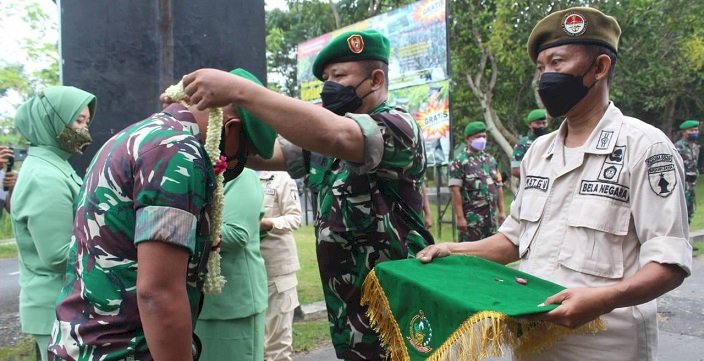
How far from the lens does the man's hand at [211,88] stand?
160cm

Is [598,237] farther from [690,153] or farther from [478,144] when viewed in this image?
[690,153]

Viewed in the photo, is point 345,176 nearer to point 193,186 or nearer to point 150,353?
point 193,186

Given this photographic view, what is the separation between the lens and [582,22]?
1966 mm

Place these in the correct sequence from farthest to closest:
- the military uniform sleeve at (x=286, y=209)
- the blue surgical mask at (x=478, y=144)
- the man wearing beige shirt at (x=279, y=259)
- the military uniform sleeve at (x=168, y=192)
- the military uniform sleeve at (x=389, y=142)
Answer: the blue surgical mask at (x=478, y=144), the military uniform sleeve at (x=286, y=209), the man wearing beige shirt at (x=279, y=259), the military uniform sleeve at (x=389, y=142), the military uniform sleeve at (x=168, y=192)

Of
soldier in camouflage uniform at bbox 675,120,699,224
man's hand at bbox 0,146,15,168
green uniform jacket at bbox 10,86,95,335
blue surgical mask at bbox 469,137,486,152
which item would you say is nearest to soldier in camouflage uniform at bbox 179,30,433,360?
green uniform jacket at bbox 10,86,95,335

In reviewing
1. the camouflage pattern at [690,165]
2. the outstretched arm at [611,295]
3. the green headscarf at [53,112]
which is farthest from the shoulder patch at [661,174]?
the camouflage pattern at [690,165]

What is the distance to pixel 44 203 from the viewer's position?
114 inches

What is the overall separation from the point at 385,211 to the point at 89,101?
184cm

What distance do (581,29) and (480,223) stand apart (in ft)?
19.1

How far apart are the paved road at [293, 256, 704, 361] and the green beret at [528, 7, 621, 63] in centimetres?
234

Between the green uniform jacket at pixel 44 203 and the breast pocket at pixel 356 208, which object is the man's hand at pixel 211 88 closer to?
the breast pocket at pixel 356 208

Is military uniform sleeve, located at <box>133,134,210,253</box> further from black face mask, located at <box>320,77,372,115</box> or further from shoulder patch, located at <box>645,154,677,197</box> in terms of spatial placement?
shoulder patch, located at <box>645,154,677,197</box>

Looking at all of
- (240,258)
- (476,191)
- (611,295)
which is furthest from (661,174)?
(476,191)

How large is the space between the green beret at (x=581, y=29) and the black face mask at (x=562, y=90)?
0.32 feet
